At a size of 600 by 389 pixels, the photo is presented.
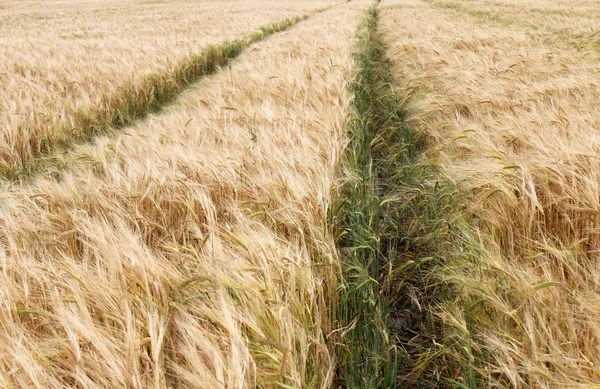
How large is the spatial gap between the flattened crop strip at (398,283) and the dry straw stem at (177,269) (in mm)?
112

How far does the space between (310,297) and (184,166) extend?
107 centimetres

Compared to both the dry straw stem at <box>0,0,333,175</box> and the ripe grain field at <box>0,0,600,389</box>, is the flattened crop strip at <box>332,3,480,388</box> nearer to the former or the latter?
the ripe grain field at <box>0,0,600,389</box>

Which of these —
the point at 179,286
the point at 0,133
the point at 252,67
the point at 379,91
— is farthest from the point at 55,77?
the point at 179,286

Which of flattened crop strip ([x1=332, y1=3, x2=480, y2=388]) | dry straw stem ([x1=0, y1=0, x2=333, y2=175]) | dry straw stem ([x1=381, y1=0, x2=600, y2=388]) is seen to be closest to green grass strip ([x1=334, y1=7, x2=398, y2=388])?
flattened crop strip ([x1=332, y1=3, x2=480, y2=388])

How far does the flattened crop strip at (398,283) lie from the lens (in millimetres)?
1128

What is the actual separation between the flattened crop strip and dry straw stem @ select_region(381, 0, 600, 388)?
0.05 m

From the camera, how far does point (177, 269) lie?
1.23 meters

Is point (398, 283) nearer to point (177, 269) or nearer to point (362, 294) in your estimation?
point (362, 294)

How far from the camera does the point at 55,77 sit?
181 inches

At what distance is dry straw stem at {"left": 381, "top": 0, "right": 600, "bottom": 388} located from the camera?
0.99 metres

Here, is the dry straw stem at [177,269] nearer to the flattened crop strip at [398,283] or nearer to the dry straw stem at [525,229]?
the flattened crop strip at [398,283]

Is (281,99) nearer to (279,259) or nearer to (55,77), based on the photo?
(279,259)

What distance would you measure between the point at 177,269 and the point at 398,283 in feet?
2.95

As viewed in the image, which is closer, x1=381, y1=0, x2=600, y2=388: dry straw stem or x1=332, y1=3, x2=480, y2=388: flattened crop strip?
x1=381, y1=0, x2=600, y2=388: dry straw stem
